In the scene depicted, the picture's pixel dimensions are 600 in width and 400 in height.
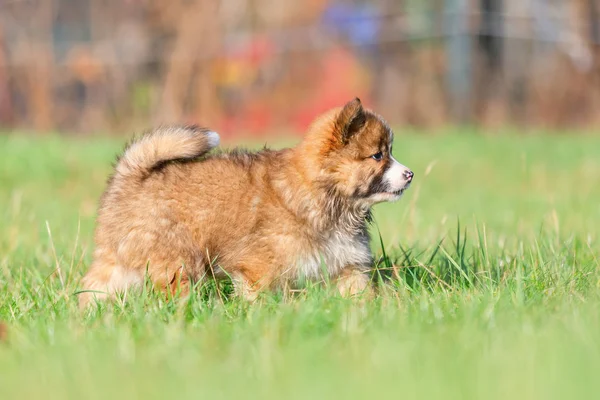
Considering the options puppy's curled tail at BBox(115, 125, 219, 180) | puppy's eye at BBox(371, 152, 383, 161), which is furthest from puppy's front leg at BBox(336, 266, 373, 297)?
puppy's curled tail at BBox(115, 125, 219, 180)

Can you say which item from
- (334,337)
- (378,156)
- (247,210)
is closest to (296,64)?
(378,156)

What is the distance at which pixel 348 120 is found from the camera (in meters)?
4.04

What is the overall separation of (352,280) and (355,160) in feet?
1.74

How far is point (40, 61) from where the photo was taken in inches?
546

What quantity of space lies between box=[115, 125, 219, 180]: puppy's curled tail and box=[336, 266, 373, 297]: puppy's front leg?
0.82m

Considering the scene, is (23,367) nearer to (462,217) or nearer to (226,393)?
(226,393)

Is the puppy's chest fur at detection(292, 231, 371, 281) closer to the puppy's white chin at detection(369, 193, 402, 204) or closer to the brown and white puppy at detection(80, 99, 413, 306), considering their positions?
the brown and white puppy at detection(80, 99, 413, 306)

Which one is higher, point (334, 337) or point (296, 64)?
point (296, 64)

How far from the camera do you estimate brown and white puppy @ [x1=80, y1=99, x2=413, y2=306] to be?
393 centimetres

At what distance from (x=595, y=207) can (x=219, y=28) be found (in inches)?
327

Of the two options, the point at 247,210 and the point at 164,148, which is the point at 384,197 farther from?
the point at 164,148

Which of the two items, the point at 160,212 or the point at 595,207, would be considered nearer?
the point at 160,212

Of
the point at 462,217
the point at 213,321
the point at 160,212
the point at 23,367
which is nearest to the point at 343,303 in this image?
the point at 213,321

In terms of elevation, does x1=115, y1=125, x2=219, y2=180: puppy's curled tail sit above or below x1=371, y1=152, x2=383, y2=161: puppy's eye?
above
